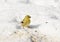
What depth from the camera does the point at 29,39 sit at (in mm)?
1899

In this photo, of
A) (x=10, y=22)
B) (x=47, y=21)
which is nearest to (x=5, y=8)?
(x=10, y=22)

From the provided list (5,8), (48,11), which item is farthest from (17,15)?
(48,11)

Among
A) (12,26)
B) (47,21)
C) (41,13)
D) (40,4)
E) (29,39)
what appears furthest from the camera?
(40,4)

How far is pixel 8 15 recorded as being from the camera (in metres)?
2.40

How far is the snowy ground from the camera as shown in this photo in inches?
75.8

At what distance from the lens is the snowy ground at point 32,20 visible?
6.32ft

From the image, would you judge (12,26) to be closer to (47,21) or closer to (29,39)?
(29,39)

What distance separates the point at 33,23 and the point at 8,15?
395 millimetres

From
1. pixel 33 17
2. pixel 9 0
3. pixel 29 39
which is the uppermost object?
pixel 9 0

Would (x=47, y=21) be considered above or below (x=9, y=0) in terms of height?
below

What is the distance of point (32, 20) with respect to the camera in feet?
7.57

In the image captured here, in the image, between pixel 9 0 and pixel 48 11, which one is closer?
pixel 48 11

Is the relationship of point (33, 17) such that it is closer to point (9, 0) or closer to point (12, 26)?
point (12, 26)

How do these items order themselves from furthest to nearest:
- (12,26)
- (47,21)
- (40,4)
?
(40,4) < (47,21) < (12,26)
